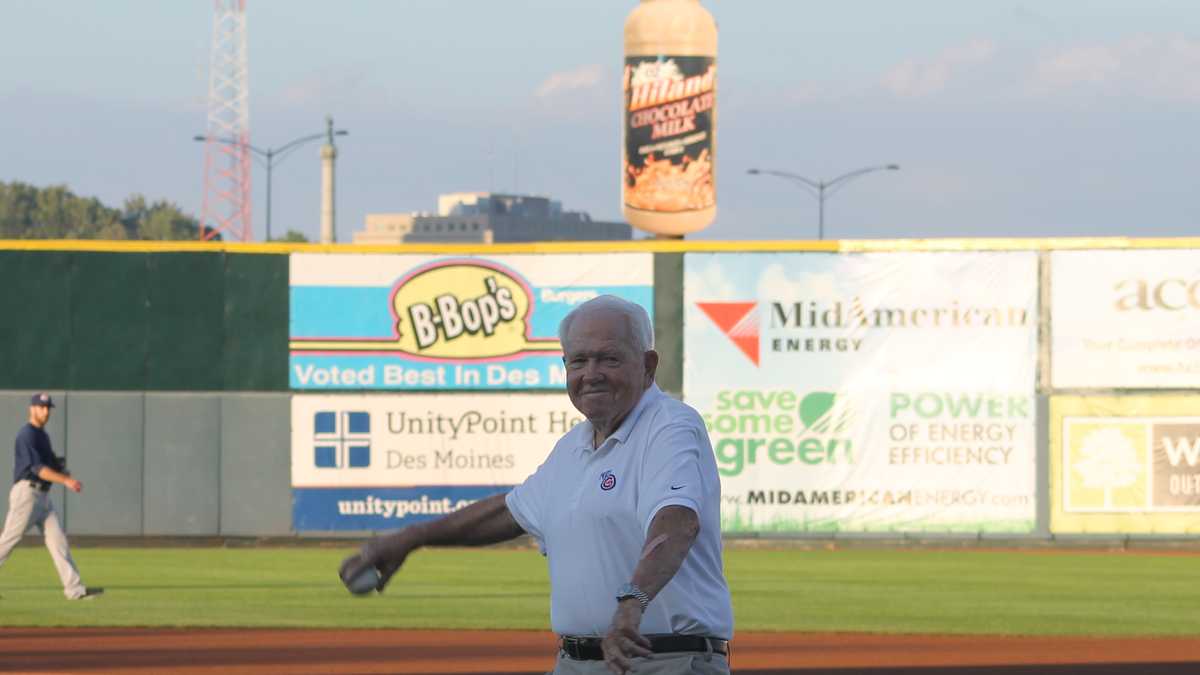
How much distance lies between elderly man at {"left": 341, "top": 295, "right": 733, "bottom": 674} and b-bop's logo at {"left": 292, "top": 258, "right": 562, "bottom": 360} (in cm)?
2298

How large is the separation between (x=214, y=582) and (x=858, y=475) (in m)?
10.1

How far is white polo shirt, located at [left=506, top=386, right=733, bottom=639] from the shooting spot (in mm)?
4945

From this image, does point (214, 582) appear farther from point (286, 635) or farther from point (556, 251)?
point (556, 251)

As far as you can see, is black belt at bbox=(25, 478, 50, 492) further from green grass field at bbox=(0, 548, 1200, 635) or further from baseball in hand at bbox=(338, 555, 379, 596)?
baseball in hand at bbox=(338, 555, 379, 596)

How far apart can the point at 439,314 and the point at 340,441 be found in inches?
91.9

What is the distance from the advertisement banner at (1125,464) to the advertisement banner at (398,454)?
23.6 ft

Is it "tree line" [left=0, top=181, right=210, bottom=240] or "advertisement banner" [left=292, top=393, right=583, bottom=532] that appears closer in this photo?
"advertisement banner" [left=292, top=393, right=583, bottom=532]

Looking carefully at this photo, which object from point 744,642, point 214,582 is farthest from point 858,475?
point 744,642

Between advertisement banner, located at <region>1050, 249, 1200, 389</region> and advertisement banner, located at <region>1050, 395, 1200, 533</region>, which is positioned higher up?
advertisement banner, located at <region>1050, 249, 1200, 389</region>

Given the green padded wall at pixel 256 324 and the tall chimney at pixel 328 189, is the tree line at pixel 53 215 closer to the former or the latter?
the tall chimney at pixel 328 189

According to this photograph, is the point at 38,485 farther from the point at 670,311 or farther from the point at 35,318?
the point at 670,311

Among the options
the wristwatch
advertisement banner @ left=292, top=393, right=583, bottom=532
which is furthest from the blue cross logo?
the wristwatch

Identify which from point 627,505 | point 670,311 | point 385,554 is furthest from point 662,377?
point 627,505

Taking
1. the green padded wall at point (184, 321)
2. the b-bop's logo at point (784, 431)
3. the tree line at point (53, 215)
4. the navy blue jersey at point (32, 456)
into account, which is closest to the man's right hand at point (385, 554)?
the navy blue jersey at point (32, 456)
